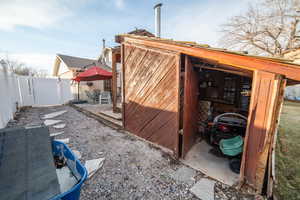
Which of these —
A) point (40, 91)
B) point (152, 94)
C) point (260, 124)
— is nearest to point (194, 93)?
point (152, 94)

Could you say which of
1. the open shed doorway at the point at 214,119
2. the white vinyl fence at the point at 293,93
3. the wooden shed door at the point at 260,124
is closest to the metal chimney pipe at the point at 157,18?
the open shed doorway at the point at 214,119

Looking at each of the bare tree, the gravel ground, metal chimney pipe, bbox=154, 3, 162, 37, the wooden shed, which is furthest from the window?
the bare tree

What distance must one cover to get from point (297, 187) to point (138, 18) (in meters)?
8.11

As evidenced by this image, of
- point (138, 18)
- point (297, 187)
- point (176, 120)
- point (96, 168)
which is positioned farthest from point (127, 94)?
point (138, 18)

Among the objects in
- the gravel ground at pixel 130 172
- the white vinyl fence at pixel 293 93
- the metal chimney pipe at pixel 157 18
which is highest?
the metal chimney pipe at pixel 157 18

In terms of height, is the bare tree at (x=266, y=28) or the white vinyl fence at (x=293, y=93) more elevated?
the bare tree at (x=266, y=28)

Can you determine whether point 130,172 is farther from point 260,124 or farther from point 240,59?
point 240,59

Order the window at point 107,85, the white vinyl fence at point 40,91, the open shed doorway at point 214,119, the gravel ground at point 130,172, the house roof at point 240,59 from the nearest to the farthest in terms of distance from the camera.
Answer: the house roof at point 240,59 < the gravel ground at point 130,172 < the open shed doorway at point 214,119 < the white vinyl fence at point 40,91 < the window at point 107,85

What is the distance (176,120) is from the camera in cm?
290

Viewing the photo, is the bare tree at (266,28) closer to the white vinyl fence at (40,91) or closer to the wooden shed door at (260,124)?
the wooden shed door at (260,124)

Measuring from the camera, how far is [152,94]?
11.1 feet

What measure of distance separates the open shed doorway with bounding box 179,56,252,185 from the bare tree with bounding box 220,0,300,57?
10.0 meters

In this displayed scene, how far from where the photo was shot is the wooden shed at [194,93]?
6.10 feet

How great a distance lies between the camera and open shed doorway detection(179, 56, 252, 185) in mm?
2676
